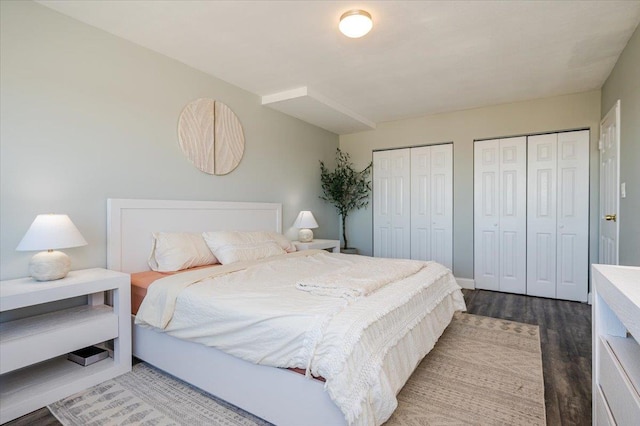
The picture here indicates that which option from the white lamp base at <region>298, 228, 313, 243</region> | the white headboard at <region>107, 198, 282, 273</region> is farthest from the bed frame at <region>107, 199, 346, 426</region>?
the white lamp base at <region>298, 228, 313, 243</region>

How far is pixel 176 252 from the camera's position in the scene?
9.02ft

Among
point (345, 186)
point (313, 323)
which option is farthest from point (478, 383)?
point (345, 186)

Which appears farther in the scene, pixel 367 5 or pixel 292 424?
pixel 367 5

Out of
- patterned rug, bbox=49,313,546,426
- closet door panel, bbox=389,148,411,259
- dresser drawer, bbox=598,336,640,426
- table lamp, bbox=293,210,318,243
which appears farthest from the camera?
closet door panel, bbox=389,148,411,259

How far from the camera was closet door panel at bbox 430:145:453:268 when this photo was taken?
471 centimetres

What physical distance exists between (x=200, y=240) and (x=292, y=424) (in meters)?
1.88

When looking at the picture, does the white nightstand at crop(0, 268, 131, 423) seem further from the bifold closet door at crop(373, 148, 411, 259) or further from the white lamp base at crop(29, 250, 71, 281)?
the bifold closet door at crop(373, 148, 411, 259)

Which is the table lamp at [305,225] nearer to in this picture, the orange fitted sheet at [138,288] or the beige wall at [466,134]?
the beige wall at [466,134]

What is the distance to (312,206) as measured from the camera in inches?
194

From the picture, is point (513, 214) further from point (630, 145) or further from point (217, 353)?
point (217, 353)

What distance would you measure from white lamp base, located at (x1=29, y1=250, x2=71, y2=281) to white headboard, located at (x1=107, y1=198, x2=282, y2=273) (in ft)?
1.60

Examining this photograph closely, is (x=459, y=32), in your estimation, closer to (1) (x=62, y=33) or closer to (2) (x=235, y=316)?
(2) (x=235, y=316)

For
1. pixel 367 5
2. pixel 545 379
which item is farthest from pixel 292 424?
pixel 367 5

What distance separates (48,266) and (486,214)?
459 centimetres
